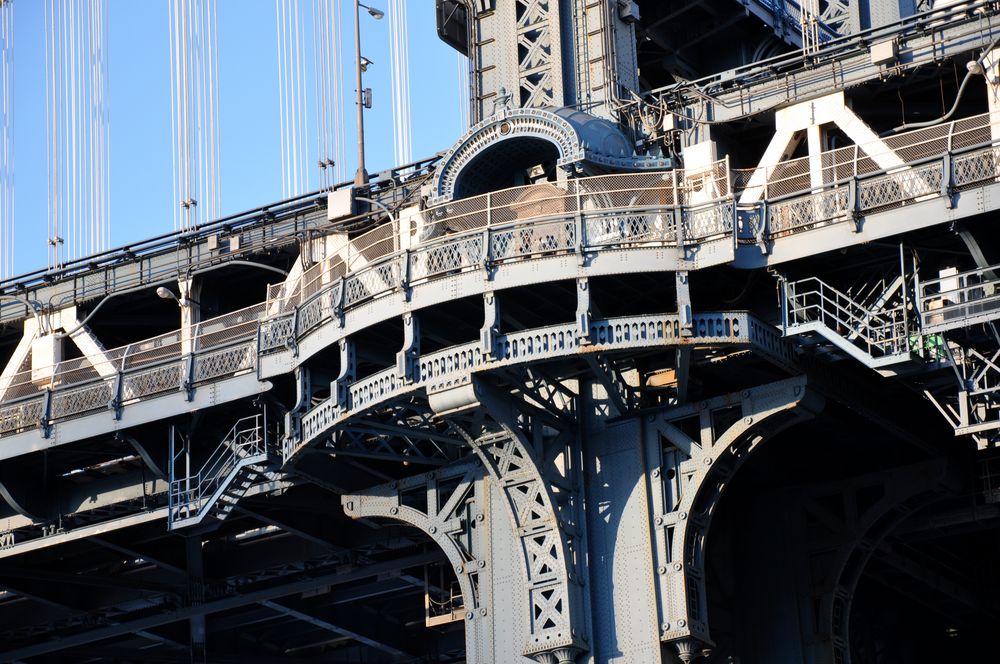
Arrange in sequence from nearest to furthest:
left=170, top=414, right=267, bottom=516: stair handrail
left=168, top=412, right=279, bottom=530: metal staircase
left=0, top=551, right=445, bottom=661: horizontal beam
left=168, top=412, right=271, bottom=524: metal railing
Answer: left=168, top=412, right=279, bottom=530: metal staircase
left=168, top=412, right=271, bottom=524: metal railing
left=170, top=414, right=267, bottom=516: stair handrail
left=0, top=551, right=445, bottom=661: horizontal beam

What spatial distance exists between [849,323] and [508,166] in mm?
10445

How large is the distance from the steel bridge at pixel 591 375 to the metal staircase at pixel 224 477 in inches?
5.5

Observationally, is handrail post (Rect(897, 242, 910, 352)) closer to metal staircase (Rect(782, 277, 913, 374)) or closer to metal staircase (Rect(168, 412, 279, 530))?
metal staircase (Rect(782, 277, 913, 374))

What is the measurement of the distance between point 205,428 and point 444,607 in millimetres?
8371

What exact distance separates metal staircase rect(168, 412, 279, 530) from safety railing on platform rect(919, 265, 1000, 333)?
17.7m

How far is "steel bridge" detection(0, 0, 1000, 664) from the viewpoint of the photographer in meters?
47.3

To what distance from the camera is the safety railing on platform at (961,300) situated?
4526 cm

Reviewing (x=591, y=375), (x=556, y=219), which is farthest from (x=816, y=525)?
(x=556, y=219)

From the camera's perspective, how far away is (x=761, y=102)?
52125mm

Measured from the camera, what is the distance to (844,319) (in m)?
48.6

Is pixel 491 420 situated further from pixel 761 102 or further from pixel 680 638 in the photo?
pixel 761 102

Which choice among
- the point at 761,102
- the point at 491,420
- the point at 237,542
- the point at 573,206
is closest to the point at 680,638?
the point at 491,420

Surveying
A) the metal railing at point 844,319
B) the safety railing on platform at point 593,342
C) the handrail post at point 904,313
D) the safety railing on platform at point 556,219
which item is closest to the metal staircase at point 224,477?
the safety railing on platform at point 556,219

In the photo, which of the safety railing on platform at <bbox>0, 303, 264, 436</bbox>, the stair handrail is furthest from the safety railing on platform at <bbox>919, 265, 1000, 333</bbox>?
the safety railing on platform at <bbox>0, 303, 264, 436</bbox>
